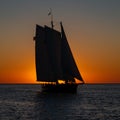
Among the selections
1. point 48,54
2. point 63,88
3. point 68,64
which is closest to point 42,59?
point 48,54

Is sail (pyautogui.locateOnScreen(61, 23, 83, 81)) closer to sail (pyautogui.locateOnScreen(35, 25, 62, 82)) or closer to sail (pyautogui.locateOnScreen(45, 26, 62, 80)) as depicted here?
sail (pyautogui.locateOnScreen(45, 26, 62, 80))

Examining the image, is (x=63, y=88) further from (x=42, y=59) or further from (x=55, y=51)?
(x=55, y=51)

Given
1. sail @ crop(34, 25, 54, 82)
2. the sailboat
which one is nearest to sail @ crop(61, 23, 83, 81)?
the sailboat

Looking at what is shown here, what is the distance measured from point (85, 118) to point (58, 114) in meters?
5.61

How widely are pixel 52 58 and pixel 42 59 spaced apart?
2.54m

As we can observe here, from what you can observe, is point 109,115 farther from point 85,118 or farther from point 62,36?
point 62,36

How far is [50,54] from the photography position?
111 m

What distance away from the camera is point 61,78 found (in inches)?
4370

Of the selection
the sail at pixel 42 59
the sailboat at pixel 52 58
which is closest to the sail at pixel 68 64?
the sailboat at pixel 52 58

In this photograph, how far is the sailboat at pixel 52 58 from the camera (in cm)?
10944

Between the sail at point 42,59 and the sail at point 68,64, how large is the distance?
16.0ft

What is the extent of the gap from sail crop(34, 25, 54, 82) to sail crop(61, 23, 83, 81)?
4888 mm

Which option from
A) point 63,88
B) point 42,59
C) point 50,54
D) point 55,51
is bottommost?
point 63,88

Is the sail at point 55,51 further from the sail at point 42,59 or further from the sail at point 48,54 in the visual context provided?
the sail at point 42,59
